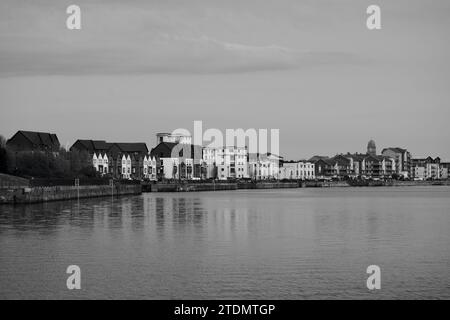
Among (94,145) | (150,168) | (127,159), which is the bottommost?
(150,168)

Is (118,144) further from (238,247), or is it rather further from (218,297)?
(218,297)

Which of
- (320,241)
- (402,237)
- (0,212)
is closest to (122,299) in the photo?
(320,241)

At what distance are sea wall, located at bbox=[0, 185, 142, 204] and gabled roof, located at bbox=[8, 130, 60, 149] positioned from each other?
29.1 m

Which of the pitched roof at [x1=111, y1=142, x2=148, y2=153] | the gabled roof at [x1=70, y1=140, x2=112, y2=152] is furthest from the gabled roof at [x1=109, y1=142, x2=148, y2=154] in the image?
the gabled roof at [x1=70, y1=140, x2=112, y2=152]

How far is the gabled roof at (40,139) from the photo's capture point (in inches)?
5458

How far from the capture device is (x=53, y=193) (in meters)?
84.1

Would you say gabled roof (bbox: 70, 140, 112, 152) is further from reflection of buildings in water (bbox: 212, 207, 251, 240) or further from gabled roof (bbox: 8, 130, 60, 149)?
reflection of buildings in water (bbox: 212, 207, 251, 240)

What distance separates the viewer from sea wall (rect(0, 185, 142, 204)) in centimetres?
7375

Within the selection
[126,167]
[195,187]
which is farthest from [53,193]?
[126,167]

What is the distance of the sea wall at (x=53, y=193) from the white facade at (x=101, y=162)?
44.1 m

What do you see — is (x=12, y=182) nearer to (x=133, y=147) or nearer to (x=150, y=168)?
(x=133, y=147)

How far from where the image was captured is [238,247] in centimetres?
3650

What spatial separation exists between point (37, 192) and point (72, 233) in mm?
37301

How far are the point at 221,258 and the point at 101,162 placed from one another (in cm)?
13572
